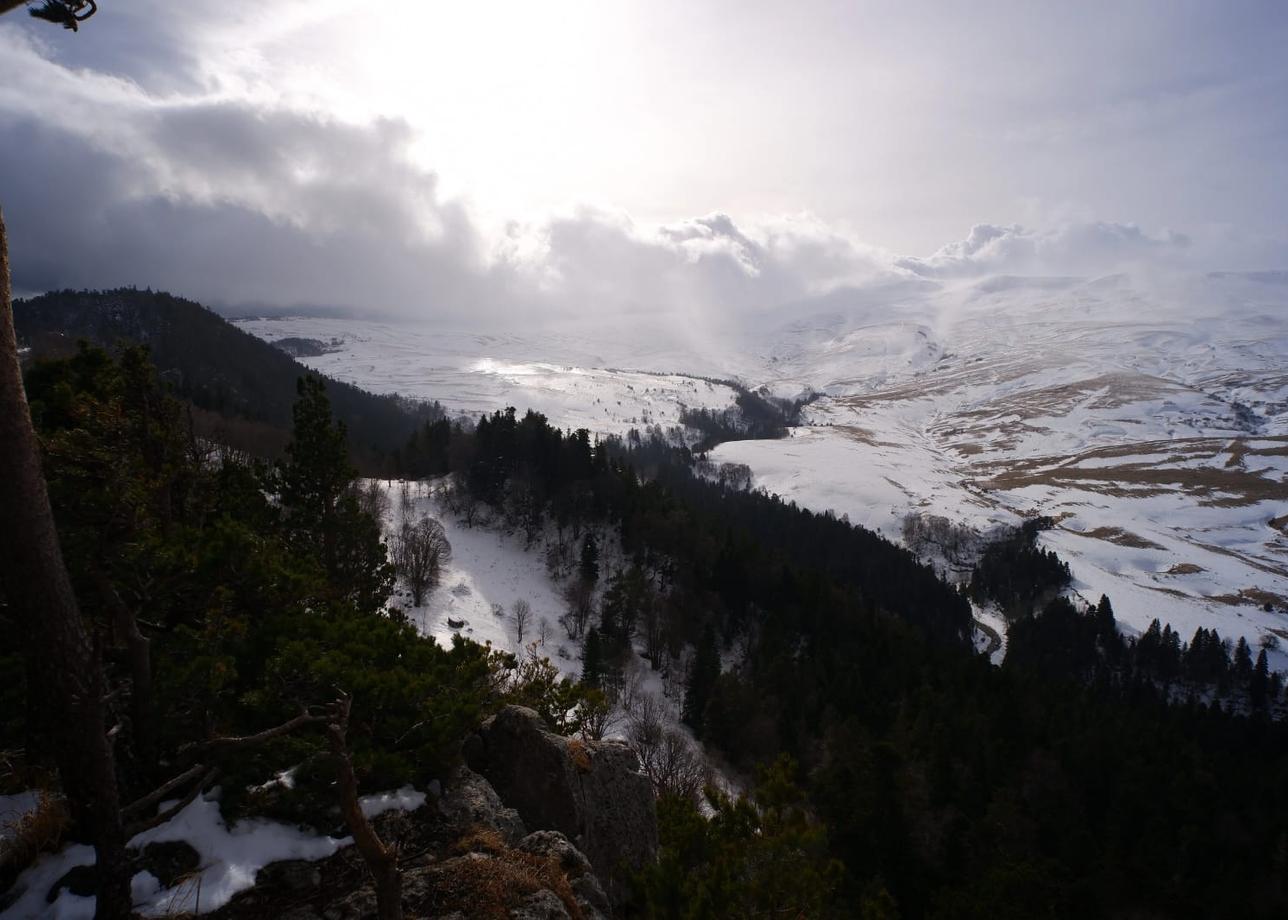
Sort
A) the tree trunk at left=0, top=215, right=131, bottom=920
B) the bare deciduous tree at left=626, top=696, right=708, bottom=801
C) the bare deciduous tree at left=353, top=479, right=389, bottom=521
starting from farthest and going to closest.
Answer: the bare deciduous tree at left=353, top=479, right=389, bottom=521
the bare deciduous tree at left=626, top=696, right=708, bottom=801
the tree trunk at left=0, top=215, right=131, bottom=920

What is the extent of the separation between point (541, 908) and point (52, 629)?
5.97m

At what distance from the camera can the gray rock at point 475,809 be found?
9.47 metres

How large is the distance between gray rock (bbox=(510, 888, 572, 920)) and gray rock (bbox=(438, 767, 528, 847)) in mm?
1799

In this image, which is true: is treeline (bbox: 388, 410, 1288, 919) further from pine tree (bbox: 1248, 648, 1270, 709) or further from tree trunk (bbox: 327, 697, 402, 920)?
tree trunk (bbox: 327, 697, 402, 920)

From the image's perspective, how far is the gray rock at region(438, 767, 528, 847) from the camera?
31.1 ft

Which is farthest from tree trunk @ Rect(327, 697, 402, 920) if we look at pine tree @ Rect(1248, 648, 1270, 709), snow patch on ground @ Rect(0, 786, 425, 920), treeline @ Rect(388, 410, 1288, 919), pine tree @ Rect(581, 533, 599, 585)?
pine tree @ Rect(1248, 648, 1270, 709)

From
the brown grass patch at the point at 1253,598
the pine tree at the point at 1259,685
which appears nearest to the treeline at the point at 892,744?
the pine tree at the point at 1259,685

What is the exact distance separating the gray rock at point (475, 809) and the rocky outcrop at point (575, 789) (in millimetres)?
1879

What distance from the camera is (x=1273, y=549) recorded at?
146m

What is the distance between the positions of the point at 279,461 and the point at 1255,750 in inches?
4266

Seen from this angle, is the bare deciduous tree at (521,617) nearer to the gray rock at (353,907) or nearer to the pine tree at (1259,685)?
the gray rock at (353,907)

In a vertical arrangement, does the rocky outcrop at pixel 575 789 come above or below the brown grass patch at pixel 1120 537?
above

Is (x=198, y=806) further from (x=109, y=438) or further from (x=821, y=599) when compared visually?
(x=821, y=599)

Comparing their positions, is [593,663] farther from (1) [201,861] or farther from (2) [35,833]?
(2) [35,833]
